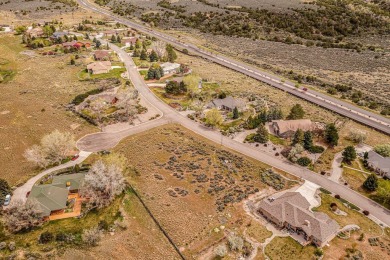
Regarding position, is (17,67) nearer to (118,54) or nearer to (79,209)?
(118,54)

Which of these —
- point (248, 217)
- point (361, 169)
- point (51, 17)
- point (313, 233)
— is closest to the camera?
point (313, 233)

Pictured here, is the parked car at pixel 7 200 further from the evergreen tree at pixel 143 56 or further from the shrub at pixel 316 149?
the evergreen tree at pixel 143 56

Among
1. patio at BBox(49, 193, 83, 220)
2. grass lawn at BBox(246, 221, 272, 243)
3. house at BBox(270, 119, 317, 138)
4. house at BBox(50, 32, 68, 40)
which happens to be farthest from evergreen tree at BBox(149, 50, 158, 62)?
grass lawn at BBox(246, 221, 272, 243)

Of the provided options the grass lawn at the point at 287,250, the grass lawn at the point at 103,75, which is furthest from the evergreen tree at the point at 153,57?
the grass lawn at the point at 287,250

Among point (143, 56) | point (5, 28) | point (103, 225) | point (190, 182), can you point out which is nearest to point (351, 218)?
point (190, 182)

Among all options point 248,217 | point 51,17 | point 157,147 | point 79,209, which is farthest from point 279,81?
point 51,17
